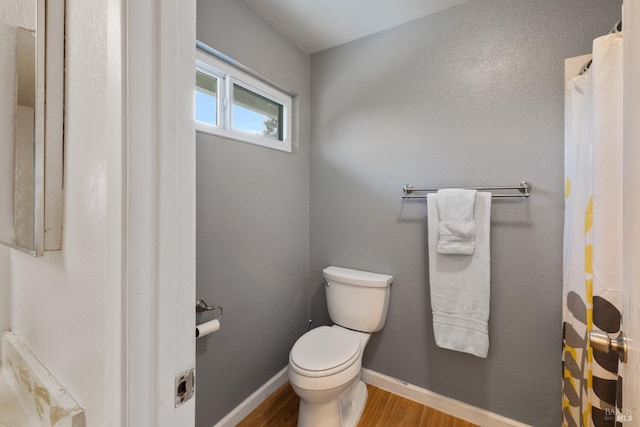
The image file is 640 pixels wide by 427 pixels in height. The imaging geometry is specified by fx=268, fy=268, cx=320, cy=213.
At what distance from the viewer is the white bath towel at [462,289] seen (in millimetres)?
1416

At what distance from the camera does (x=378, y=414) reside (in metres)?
1.56

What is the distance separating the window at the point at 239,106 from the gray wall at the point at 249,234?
2.7 inches

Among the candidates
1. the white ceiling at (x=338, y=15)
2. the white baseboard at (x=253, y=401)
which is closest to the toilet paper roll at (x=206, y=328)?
the white baseboard at (x=253, y=401)

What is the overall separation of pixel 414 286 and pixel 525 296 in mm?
553

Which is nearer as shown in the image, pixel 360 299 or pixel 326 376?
pixel 326 376

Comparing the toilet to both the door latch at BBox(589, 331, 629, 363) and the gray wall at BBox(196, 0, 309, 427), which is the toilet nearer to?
the gray wall at BBox(196, 0, 309, 427)

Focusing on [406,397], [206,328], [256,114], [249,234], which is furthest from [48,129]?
[406,397]

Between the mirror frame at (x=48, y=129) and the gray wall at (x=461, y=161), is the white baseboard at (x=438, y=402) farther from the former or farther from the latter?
the mirror frame at (x=48, y=129)

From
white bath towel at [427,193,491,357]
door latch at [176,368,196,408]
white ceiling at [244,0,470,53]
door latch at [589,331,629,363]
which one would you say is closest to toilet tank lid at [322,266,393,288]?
white bath towel at [427,193,491,357]

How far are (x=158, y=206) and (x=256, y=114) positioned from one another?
1.47 metres

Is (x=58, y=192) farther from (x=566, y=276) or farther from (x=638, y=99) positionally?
(x=566, y=276)

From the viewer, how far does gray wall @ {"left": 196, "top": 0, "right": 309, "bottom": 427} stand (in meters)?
1.36

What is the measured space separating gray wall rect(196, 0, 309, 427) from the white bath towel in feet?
3.01

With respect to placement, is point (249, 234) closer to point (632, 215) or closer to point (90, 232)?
point (90, 232)
